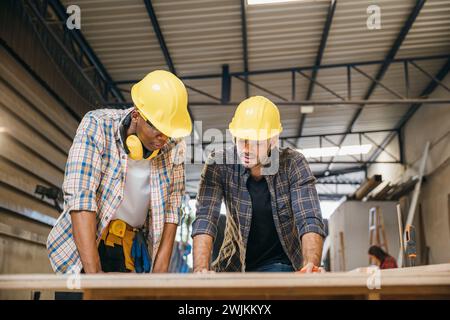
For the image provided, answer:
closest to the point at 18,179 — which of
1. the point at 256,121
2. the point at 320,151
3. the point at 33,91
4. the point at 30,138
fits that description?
the point at 30,138

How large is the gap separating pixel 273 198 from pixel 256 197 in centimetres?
10

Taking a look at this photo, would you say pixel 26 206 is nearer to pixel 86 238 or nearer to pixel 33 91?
pixel 33 91

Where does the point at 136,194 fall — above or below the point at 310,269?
above

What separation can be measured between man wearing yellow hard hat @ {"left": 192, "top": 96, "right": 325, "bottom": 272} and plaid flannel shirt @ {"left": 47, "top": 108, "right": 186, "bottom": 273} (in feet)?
0.86

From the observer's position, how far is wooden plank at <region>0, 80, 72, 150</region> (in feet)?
20.5

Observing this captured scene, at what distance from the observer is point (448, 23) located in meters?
8.88

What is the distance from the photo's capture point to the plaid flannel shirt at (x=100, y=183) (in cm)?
231

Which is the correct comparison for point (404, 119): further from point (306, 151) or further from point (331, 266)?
point (331, 266)

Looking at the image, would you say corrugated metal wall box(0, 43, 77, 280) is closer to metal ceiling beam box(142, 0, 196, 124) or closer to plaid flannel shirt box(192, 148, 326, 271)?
metal ceiling beam box(142, 0, 196, 124)

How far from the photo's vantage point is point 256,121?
2.86 m

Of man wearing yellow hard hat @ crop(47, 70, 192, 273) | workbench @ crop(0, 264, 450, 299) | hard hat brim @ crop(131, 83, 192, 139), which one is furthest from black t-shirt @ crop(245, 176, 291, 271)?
workbench @ crop(0, 264, 450, 299)

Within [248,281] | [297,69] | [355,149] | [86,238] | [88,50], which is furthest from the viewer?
[355,149]
